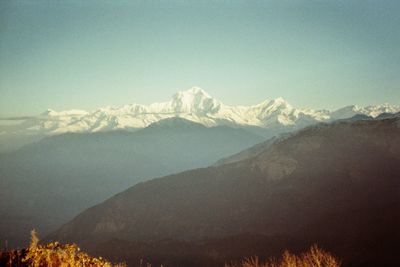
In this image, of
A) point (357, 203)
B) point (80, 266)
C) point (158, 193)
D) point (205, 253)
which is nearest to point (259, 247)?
point (205, 253)

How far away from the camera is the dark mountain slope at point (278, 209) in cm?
11481

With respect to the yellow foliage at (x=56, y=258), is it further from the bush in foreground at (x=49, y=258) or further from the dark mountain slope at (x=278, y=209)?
the dark mountain slope at (x=278, y=209)

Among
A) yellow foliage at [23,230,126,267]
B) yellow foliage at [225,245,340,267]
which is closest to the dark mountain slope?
yellow foliage at [225,245,340,267]

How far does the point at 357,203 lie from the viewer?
428 ft

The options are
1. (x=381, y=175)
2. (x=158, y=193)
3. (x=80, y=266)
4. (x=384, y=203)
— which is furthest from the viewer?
(x=158, y=193)

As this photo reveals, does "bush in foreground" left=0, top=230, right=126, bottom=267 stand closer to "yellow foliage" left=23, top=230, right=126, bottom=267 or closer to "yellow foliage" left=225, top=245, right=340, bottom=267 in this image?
"yellow foliage" left=23, top=230, right=126, bottom=267

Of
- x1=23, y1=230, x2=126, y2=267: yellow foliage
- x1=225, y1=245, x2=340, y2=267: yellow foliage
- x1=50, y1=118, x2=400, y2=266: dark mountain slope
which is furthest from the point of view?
x1=50, y1=118, x2=400, y2=266: dark mountain slope

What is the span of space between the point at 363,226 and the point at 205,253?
53889mm

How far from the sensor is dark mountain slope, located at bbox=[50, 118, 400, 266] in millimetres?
114812

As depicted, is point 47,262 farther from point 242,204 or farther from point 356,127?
point 356,127

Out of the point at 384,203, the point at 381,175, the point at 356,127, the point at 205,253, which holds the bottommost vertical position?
the point at 205,253

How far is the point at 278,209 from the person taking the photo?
145 meters

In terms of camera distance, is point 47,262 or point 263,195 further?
point 263,195

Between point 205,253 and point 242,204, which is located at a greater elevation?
point 242,204
